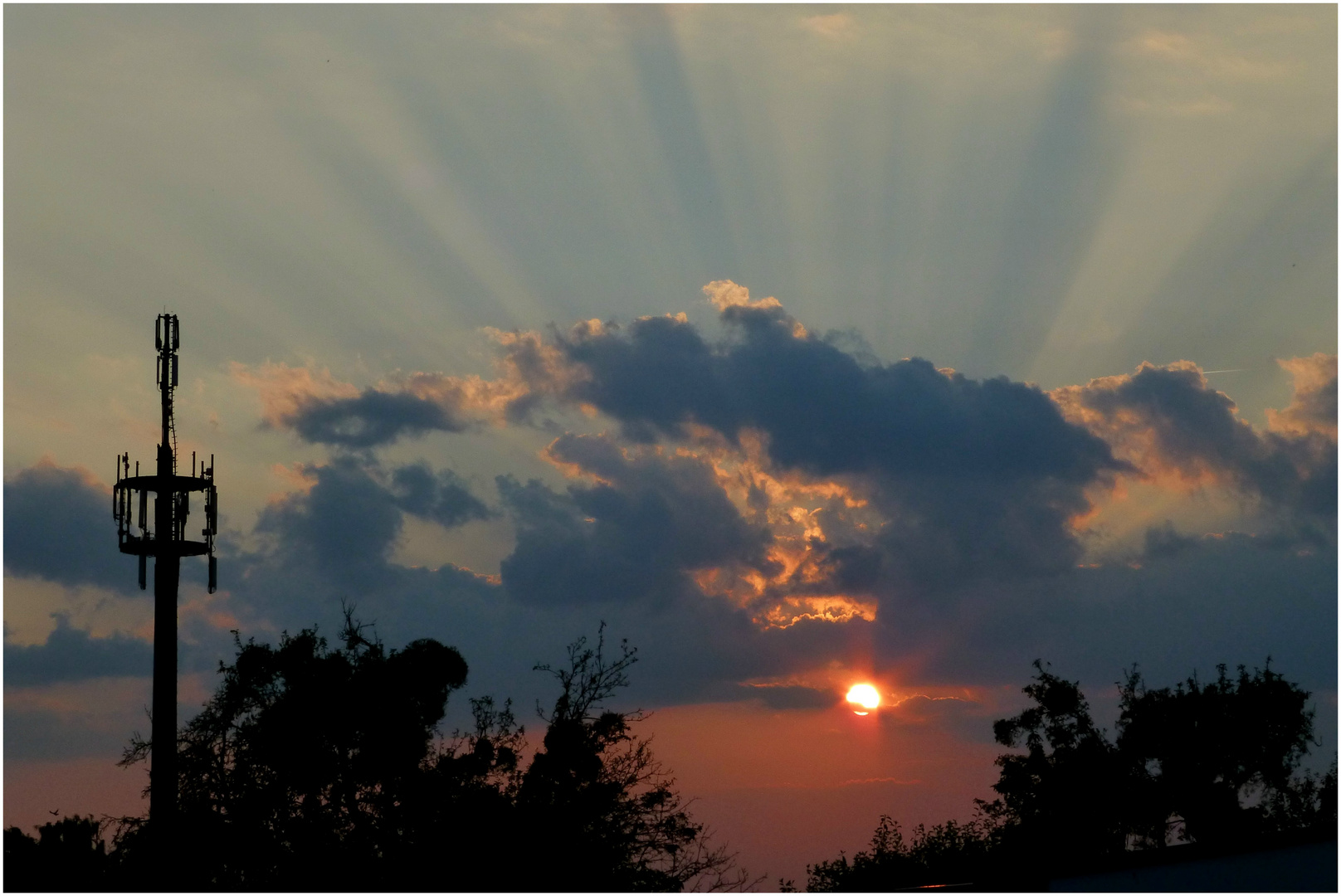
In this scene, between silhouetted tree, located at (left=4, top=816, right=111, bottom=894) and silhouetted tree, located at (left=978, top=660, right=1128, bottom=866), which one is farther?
silhouetted tree, located at (left=978, top=660, right=1128, bottom=866)

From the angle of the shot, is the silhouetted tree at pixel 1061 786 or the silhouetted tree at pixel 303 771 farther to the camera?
the silhouetted tree at pixel 1061 786

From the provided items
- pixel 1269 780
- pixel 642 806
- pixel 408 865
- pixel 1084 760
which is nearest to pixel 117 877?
pixel 408 865

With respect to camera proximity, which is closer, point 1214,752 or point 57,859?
point 57,859

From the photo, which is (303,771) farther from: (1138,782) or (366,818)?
(1138,782)

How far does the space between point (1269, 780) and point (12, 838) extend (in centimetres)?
5455

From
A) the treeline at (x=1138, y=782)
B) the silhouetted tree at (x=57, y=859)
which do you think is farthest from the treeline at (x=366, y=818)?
the treeline at (x=1138, y=782)

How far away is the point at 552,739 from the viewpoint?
36.1 metres

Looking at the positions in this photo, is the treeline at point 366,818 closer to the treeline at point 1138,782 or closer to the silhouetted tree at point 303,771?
the silhouetted tree at point 303,771

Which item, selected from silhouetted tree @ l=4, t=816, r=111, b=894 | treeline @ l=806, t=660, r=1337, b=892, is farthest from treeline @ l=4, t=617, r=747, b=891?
treeline @ l=806, t=660, r=1337, b=892

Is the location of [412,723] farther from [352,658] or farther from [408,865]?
[408,865]

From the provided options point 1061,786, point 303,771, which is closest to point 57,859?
point 303,771

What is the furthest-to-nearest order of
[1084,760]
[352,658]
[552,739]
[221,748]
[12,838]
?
[1084,760] → [352,658] → [221,748] → [552,739] → [12,838]

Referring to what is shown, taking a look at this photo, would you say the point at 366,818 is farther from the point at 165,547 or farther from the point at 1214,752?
the point at 1214,752

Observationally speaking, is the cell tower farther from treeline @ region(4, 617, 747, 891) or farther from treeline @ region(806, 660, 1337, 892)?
treeline @ region(806, 660, 1337, 892)
